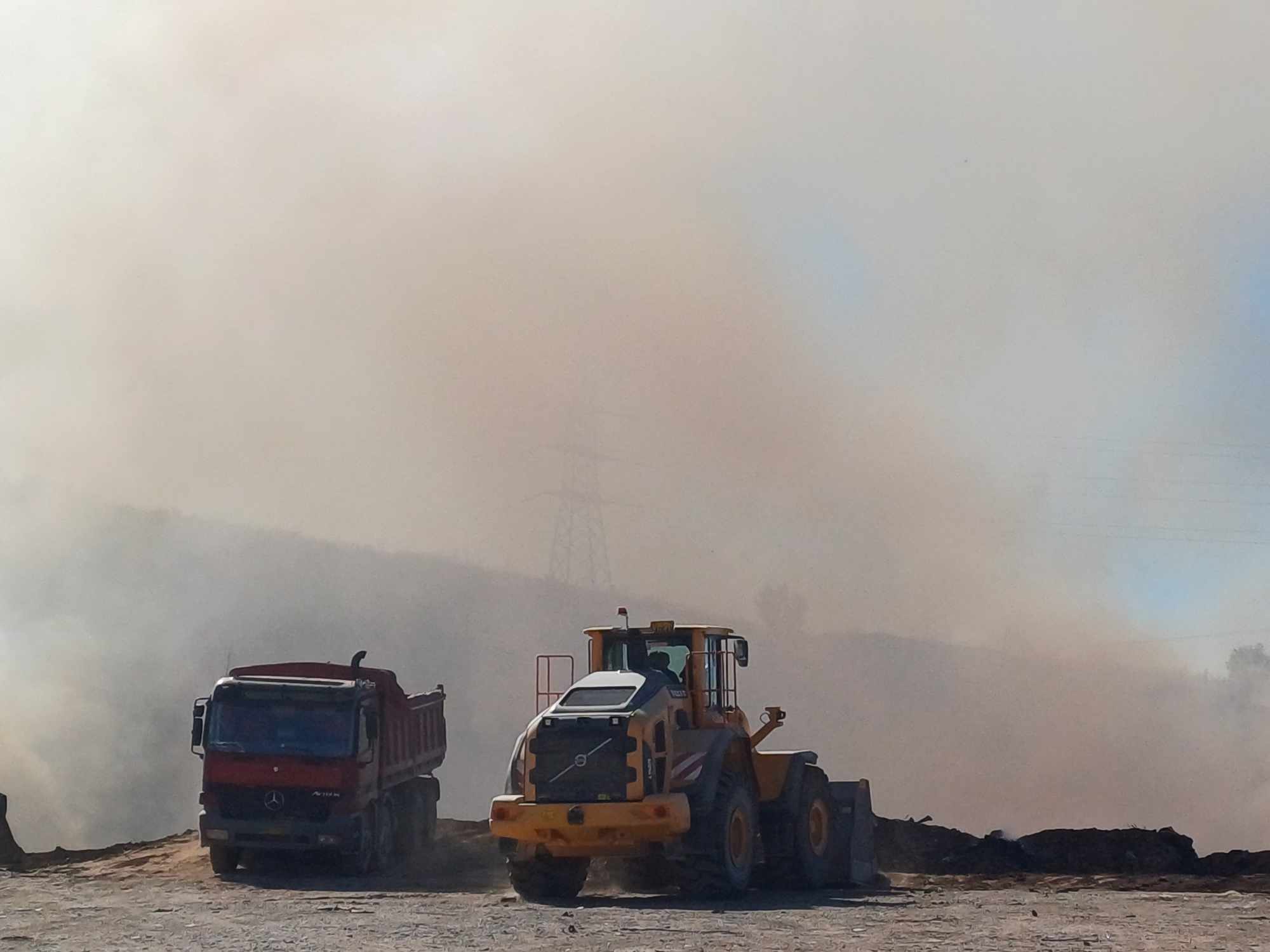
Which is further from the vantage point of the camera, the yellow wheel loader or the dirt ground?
the yellow wheel loader

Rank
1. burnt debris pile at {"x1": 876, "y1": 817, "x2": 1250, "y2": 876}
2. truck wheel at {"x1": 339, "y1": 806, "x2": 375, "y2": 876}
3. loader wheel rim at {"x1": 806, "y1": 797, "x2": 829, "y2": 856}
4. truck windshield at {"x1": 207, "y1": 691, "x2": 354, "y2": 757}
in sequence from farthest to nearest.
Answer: burnt debris pile at {"x1": 876, "y1": 817, "x2": 1250, "y2": 876}
truck windshield at {"x1": 207, "y1": 691, "x2": 354, "y2": 757}
truck wheel at {"x1": 339, "y1": 806, "x2": 375, "y2": 876}
loader wheel rim at {"x1": 806, "y1": 797, "x2": 829, "y2": 856}

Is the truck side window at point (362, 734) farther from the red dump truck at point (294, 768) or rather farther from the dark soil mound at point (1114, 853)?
the dark soil mound at point (1114, 853)

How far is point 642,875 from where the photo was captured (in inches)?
1018

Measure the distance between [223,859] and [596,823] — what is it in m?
9.35

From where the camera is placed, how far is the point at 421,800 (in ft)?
110

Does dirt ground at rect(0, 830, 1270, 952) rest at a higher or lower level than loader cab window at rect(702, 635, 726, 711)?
lower

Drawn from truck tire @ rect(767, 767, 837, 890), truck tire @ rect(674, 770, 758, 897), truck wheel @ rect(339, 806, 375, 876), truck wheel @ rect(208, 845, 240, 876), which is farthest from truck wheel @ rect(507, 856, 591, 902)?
truck wheel @ rect(208, 845, 240, 876)

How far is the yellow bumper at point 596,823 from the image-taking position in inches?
902

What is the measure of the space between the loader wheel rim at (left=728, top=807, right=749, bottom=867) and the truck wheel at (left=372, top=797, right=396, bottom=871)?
836 centimetres

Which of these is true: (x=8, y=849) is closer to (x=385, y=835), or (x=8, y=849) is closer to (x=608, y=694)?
(x=385, y=835)

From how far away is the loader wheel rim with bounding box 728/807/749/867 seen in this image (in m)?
24.3

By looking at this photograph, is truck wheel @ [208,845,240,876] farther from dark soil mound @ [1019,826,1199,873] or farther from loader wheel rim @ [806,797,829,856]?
dark soil mound @ [1019,826,1199,873]

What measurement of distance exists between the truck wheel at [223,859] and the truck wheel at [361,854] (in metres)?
1.87

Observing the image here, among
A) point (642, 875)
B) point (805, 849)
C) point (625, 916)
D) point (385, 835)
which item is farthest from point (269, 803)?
point (625, 916)
